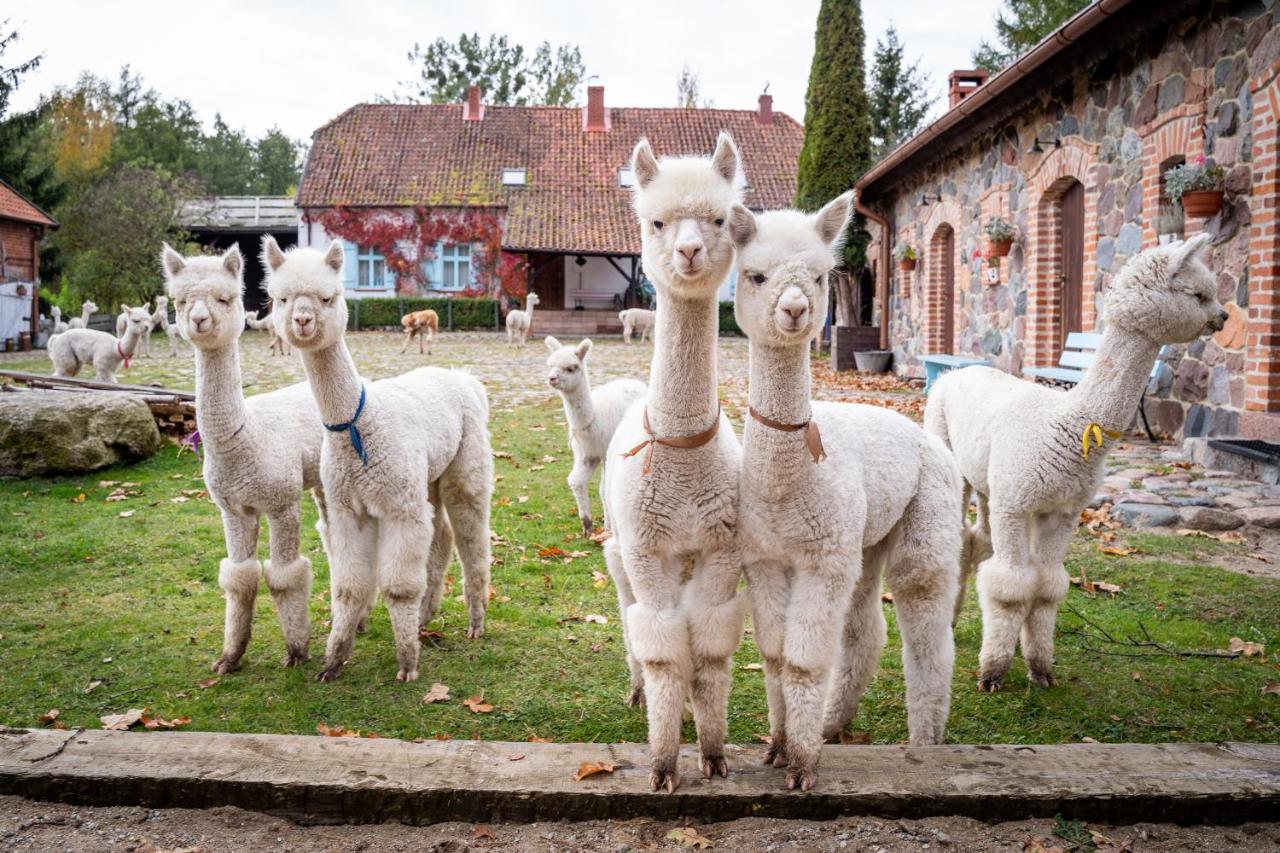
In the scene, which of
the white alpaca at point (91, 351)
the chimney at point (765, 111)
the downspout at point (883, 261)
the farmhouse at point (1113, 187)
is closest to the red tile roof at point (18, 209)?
the white alpaca at point (91, 351)

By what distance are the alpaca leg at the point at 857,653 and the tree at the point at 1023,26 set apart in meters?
34.4

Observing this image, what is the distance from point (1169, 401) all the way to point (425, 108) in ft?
116

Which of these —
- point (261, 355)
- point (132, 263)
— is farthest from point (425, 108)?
point (261, 355)

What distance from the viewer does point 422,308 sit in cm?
3412

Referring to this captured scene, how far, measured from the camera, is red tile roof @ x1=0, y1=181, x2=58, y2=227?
2752cm

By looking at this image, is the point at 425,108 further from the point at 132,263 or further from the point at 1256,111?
the point at 1256,111

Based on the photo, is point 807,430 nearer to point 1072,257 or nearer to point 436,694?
point 436,694

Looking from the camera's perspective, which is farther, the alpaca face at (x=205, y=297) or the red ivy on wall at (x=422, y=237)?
the red ivy on wall at (x=422, y=237)

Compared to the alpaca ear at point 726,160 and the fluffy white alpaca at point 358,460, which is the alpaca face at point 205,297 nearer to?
the fluffy white alpaca at point 358,460

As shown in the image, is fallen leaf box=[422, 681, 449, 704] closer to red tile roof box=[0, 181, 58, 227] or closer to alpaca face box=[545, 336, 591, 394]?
alpaca face box=[545, 336, 591, 394]

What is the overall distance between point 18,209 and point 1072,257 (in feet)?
92.9

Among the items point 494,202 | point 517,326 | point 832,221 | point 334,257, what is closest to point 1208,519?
point 832,221

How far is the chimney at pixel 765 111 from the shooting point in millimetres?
40250

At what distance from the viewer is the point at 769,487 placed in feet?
10.8
